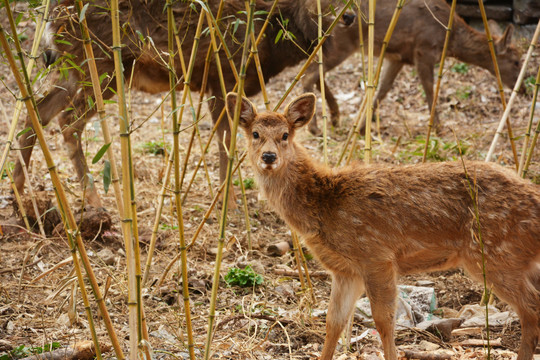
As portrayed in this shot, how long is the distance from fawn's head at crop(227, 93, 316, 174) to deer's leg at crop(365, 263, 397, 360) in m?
0.92

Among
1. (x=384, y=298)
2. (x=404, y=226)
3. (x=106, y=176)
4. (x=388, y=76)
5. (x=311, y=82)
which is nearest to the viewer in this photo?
(x=106, y=176)

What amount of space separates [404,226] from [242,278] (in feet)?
5.14

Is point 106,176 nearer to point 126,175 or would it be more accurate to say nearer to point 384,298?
point 126,175

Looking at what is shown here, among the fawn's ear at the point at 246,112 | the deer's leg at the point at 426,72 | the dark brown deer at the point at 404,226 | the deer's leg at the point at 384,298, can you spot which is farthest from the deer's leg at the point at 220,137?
the deer's leg at the point at 426,72

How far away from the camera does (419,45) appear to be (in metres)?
9.86

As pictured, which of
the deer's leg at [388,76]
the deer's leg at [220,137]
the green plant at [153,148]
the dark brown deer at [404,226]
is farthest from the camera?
the deer's leg at [388,76]

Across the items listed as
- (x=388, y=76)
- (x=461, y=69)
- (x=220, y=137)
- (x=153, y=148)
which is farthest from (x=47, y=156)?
(x=461, y=69)

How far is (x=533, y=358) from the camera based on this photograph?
388cm

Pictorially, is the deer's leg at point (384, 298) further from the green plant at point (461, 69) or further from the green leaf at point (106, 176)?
the green plant at point (461, 69)

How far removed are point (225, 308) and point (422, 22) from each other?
6.77 meters

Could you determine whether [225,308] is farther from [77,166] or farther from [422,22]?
[422,22]

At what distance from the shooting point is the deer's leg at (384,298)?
12.1 ft

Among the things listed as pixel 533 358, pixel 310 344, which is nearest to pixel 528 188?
pixel 533 358

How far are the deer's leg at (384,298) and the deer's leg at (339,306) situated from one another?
0.81ft
